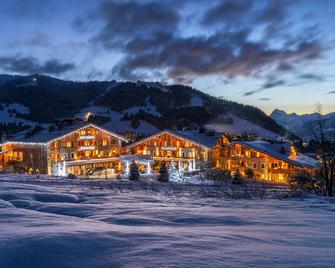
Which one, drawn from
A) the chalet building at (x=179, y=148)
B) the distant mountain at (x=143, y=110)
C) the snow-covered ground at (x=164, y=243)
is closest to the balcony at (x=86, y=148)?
the chalet building at (x=179, y=148)

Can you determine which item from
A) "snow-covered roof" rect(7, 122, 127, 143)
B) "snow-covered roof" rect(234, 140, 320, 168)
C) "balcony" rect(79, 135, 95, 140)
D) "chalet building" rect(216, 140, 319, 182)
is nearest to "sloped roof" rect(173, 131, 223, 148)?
"chalet building" rect(216, 140, 319, 182)

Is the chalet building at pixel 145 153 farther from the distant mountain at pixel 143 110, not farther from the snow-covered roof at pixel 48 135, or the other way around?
the distant mountain at pixel 143 110

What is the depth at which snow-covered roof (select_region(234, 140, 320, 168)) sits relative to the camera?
4375 cm

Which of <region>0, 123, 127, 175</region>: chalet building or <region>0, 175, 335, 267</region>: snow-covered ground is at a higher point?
<region>0, 123, 127, 175</region>: chalet building

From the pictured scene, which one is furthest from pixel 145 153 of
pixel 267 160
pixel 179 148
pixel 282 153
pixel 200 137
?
pixel 282 153

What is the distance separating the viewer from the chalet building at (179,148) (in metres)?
50.4

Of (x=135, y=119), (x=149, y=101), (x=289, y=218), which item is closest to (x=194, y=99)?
(x=149, y=101)

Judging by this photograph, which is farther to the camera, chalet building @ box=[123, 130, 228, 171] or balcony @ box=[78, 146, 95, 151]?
balcony @ box=[78, 146, 95, 151]

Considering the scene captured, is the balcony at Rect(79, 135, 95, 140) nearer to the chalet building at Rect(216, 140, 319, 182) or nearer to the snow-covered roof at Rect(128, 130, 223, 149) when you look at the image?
the snow-covered roof at Rect(128, 130, 223, 149)

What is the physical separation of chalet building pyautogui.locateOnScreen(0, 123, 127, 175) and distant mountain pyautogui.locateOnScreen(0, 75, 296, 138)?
51084 millimetres

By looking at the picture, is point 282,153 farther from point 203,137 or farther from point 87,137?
point 87,137

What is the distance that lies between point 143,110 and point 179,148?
9613cm

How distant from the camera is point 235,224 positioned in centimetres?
593

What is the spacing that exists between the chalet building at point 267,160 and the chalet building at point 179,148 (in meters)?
2.79
